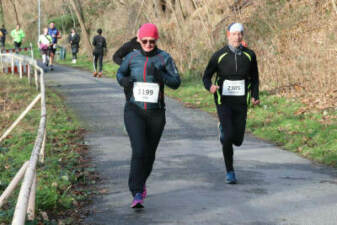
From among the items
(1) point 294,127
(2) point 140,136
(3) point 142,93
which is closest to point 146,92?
(3) point 142,93

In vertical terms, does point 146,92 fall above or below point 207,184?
above

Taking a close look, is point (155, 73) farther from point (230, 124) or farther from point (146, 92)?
point (230, 124)

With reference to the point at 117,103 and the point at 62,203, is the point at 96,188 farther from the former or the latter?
the point at 117,103

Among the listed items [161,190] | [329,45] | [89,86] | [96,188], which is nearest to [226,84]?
[161,190]

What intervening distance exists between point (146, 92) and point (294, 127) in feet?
21.3

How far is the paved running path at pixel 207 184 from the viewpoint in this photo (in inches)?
237

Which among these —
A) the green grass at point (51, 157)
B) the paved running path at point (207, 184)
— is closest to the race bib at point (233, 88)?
the paved running path at point (207, 184)

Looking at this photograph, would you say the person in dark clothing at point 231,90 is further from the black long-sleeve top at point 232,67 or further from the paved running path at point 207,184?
the paved running path at point 207,184

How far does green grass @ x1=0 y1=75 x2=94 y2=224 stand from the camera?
21.7ft

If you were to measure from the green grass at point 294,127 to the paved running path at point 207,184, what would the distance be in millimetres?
410

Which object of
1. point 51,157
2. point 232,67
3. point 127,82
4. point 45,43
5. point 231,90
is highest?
point 45,43

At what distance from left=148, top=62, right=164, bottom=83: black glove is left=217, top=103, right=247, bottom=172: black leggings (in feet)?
5.06

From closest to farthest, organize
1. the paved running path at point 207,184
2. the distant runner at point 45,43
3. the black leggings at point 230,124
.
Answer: the paved running path at point 207,184 → the black leggings at point 230,124 → the distant runner at point 45,43

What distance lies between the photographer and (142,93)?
6270 millimetres
